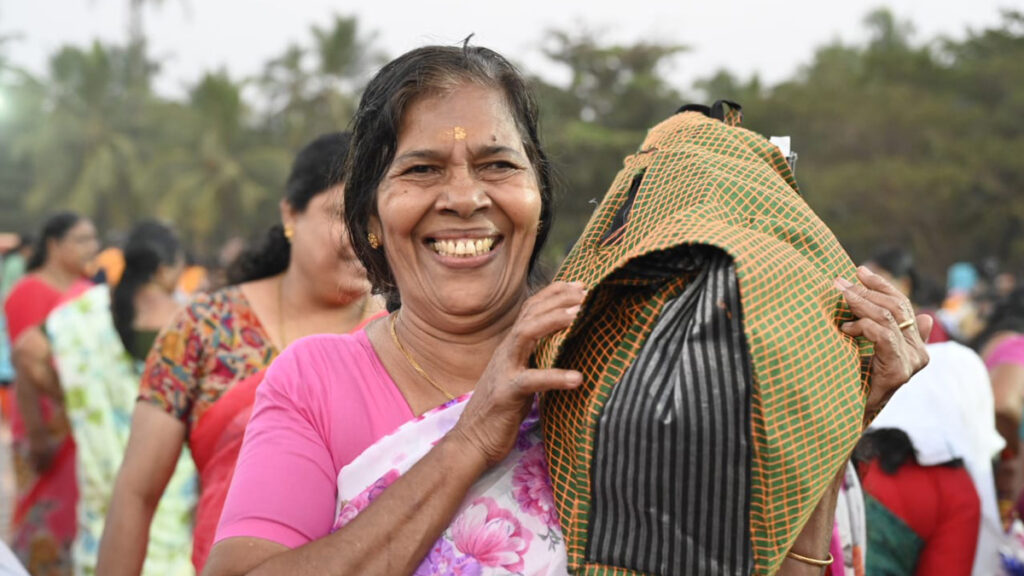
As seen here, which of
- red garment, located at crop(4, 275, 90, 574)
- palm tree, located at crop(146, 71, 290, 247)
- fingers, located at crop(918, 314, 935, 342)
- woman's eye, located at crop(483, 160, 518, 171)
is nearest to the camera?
fingers, located at crop(918, 314, 935, 342)

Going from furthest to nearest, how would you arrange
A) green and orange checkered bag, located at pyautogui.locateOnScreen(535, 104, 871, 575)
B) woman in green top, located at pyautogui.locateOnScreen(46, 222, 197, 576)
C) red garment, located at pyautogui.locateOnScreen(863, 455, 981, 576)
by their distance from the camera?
woman in green top, located at pyautogui.locateOnScreen(46, 222, 197, 576)
red garment, located at pyautogui.locateOnScreen(863, 455, 981, 576)
green and orange checkered bag, located at pyautogui.locateOnScreen(535, 104, 871, 575)

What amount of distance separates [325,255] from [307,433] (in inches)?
55.4

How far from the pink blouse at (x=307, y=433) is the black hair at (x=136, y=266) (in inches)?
129

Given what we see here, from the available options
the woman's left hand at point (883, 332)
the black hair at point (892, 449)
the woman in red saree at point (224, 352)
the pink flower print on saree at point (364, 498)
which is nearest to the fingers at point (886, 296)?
the woman's left hand at point (883, 332)

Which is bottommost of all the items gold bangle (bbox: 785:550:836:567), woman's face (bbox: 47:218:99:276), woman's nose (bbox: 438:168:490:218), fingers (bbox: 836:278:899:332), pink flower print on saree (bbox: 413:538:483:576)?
woman's face (bbox: 47:218:99:276)

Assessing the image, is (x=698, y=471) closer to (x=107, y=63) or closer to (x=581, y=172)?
(x=581, y=172)

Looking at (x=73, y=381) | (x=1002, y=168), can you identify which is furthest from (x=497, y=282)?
(x=1002, y=168)

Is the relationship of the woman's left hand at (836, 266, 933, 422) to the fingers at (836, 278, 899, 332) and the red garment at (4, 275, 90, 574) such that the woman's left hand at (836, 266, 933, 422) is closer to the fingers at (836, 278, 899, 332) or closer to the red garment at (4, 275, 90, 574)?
the fingers at (836, 278, 899, 332)

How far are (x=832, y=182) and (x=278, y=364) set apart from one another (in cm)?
3206

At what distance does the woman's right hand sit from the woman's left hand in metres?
0.41

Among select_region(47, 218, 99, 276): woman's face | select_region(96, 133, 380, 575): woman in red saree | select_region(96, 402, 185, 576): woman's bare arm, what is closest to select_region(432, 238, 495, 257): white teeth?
select_region(96, 133, 380, 575): woman in red saree

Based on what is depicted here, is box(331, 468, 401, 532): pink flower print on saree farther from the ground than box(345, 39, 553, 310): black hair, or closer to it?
A: closer to it

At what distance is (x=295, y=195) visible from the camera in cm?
320

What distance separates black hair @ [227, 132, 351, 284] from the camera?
314 centimetres
